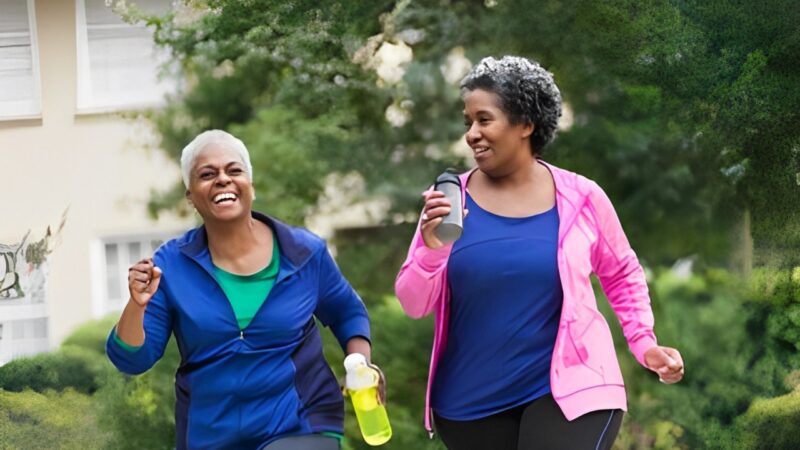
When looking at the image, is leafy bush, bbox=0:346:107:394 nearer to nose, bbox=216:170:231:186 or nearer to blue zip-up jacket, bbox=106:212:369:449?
blue zip-up jacket, bbox=106:212:369:449

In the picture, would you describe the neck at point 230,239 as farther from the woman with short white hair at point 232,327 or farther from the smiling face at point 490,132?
the smiling face at point 490,132

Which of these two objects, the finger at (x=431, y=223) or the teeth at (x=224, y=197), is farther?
the teeth at (x=224, y=197)

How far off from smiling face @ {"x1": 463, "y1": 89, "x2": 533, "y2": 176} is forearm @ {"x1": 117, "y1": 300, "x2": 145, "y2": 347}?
3.18ft

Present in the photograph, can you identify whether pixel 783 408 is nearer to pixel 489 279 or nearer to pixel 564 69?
pixel 564 69

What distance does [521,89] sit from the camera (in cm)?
354

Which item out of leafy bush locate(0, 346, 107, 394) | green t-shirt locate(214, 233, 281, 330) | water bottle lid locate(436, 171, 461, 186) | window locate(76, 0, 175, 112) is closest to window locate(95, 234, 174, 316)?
leafy bush locate(0, 346, 107, 394)

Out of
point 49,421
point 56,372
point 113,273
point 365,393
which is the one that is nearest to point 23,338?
point 56,372

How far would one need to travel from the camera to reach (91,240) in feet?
21.3

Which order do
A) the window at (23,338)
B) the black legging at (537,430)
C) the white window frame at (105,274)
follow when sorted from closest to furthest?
the black legging at (537,430) → the window at (23,338) → the white window frame at (105,274)

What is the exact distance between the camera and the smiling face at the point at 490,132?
350 cm

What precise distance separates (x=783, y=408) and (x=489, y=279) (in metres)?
3.91

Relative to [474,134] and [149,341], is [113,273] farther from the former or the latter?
[474,134]

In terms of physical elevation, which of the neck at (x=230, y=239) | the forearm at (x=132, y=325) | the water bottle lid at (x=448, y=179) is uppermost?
the water bottle lid at (x=448, y=179)

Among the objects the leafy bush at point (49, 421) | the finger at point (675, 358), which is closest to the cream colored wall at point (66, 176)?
the leafy bush at point (49, 421)
